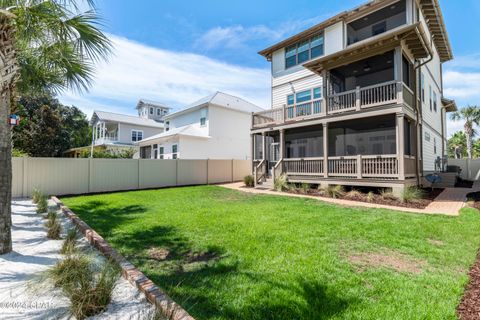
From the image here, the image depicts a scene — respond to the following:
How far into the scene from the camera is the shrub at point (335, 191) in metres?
11.2

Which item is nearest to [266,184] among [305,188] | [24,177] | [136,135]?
[305,188]

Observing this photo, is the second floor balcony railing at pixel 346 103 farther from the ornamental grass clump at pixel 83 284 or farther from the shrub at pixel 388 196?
the ornamental grass clump at pixel 83 284

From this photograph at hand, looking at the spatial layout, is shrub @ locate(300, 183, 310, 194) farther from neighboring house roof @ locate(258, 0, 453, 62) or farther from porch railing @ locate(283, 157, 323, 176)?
neighboring house roof @ locate(258, 0, 453, 62)

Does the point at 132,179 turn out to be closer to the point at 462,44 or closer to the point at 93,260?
the point at 93,260

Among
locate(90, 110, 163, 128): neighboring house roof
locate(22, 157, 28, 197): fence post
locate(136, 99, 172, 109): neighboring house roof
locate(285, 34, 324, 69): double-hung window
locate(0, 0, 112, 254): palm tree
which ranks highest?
locate(136, 99, 172, 109): neighboring house roof

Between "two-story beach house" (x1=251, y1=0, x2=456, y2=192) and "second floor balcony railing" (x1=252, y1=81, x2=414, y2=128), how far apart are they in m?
0.04

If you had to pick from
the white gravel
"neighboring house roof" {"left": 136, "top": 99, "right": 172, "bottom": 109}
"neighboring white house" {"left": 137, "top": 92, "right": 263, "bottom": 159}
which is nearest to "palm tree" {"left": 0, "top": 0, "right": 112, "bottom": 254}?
the white gravel

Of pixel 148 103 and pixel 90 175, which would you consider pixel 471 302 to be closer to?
pixel 90 175

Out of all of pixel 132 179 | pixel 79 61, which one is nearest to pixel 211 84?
pixel 132 179

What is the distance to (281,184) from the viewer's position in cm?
1327

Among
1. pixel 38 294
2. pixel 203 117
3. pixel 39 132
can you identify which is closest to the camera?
pixel 38 294

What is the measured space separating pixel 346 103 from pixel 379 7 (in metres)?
5.10

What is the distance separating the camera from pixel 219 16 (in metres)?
13.3

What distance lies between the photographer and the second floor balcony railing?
10703 mm
